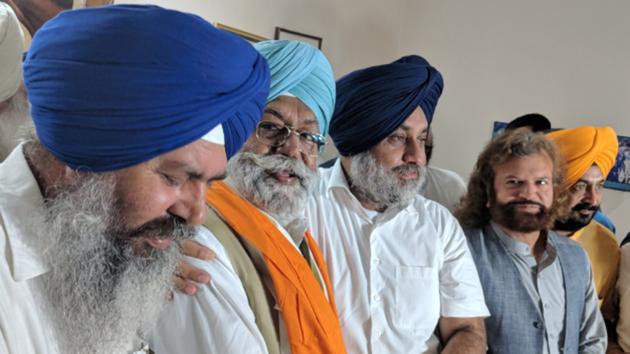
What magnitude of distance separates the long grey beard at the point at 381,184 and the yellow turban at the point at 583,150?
945 millimetres

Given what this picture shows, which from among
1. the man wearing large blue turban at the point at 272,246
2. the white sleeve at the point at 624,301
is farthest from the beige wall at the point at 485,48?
the man wearing large blue turban at the point at 272,246

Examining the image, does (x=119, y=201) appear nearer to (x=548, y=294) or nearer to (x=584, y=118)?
(x=548, y=294)

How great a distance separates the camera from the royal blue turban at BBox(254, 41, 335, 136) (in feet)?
4.81

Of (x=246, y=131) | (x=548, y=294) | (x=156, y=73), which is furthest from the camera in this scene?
(x=548, y=294)

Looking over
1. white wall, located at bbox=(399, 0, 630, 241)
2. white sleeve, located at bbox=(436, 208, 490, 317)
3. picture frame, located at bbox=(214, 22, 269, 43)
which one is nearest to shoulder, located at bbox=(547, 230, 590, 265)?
white sleeve, located at bbox=(436, 208, 490, 317)

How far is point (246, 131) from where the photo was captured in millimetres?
1055

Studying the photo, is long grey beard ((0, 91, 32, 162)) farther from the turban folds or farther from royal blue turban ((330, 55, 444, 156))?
royal blue turban ((330, 55, 444, 156))

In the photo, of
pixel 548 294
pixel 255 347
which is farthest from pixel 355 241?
pixel 548 294

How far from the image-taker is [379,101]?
71.2 inches

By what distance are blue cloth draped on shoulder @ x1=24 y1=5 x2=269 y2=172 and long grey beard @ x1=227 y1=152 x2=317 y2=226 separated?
1.73 ft

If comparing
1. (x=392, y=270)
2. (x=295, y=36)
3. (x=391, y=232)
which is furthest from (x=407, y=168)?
(x=295, y=36)

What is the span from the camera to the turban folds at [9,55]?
1432mm

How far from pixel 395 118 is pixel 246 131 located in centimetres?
87

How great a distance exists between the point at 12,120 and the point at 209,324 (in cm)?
81
